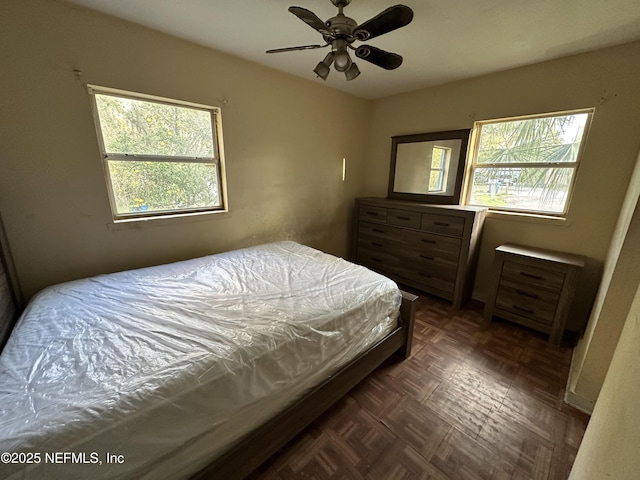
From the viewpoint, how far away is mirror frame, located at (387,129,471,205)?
2.76 m

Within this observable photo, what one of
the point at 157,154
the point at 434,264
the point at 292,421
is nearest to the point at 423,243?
the point at 434,264

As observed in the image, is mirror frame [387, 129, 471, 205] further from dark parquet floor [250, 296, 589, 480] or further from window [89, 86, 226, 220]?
window [89, 86, 226, 220]

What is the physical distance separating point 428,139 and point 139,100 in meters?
2.92

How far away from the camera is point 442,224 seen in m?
2.62

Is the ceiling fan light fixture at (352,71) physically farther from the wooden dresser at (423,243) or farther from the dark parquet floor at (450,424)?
the dark parquet floor at (450,424)

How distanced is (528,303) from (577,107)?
171 centimetres

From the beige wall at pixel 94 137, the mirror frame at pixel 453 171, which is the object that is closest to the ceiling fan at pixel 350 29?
the beige wall at pixel 94 137

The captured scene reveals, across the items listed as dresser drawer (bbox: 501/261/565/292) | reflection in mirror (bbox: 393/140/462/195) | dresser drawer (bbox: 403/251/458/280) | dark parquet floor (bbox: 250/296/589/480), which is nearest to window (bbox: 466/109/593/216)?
reflection in mirror (bbox: 393/140/462/195)

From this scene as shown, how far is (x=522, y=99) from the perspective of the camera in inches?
92.4

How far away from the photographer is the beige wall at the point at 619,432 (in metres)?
0.57

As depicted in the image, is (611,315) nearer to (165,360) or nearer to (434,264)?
(434,264)

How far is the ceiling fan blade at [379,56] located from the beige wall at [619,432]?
171 centimetres

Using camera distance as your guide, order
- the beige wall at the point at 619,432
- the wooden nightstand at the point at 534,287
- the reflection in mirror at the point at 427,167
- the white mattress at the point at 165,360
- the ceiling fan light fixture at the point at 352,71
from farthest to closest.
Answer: the reflection in mirror at the point at 427,167
the wooden nightstand at the point at 534,287
the ceiling fan light fixture at the point at 352,71
the white mattress at the point at 165,360
the beige wall at the point at 619,432

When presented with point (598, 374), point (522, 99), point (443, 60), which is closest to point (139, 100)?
point (443, 60)
